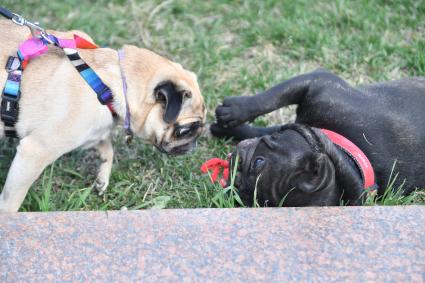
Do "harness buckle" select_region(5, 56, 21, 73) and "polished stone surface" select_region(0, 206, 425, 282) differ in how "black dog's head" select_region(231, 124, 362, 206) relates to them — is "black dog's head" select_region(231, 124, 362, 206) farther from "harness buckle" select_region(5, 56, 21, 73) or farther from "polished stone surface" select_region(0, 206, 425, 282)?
"harness buckle" select_region(5, 56, 21, 73)

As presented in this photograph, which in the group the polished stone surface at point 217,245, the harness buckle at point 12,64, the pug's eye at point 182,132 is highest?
the harness buckle at point 12,64

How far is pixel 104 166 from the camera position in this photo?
4438mm

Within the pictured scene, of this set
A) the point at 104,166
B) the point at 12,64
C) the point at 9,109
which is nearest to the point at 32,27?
the point at 12,64

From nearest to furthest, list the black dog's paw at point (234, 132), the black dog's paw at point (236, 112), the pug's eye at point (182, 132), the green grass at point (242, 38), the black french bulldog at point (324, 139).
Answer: the black french bulldog at point (324, 139), the pug's eye at point (182, 132), the black dog's paw at point (236, 112), the black dog's paw at point (234, 132), the green grass at point (242, 38)

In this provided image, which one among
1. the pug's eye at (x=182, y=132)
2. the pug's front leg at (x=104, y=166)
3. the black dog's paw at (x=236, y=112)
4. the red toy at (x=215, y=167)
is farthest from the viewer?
the black dog's paw at (x=236, y=112)

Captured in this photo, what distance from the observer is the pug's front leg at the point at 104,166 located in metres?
4.41

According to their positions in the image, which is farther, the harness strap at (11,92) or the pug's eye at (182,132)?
the pug's eye at (182,132)

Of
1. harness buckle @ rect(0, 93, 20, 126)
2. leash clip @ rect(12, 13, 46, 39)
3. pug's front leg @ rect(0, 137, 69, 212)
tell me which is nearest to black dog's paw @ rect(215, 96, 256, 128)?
pug's front leg @ rect(0, 137, 69, 212)

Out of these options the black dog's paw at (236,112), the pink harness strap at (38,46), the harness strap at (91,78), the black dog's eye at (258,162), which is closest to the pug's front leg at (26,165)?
the harness strap at (91,78)

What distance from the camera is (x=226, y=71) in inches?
222

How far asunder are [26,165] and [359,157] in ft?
7.11

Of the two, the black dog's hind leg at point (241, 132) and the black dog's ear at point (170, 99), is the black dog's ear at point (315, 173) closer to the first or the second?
the black dog's ear at point (170, 99)

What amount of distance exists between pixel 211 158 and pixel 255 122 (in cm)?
63

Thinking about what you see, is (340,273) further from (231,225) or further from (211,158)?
(211,158)
